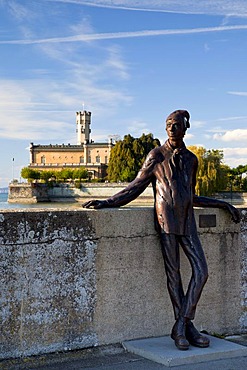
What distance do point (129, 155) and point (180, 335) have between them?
86.3m

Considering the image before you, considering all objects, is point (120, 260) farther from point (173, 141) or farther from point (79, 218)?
point (173, 141)

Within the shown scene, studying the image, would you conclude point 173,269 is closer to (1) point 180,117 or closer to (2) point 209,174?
(1) point 180,117

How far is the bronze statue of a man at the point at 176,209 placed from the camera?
4621 millimetres

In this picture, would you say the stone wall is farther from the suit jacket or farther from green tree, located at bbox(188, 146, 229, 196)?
green tree, located at bbox(188, 146, 229, 196)

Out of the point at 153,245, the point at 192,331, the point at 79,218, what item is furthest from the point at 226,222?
the point at 79,218

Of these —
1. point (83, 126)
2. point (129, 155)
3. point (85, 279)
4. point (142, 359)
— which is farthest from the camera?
point (83, 126)

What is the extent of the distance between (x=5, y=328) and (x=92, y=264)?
840 mm

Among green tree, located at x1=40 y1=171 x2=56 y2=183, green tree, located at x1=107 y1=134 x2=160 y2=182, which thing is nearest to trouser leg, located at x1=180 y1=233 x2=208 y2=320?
green tree, located at x1=107 y1=134 x2=160 y2=182

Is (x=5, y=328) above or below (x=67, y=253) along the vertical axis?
below

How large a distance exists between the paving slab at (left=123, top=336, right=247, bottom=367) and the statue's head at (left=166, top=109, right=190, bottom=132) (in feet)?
5.88

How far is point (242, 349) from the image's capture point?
15.0ft

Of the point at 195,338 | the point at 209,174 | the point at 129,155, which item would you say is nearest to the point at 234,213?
the point at 195,338

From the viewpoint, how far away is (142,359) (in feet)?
14.3

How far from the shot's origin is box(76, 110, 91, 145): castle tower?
542ft
